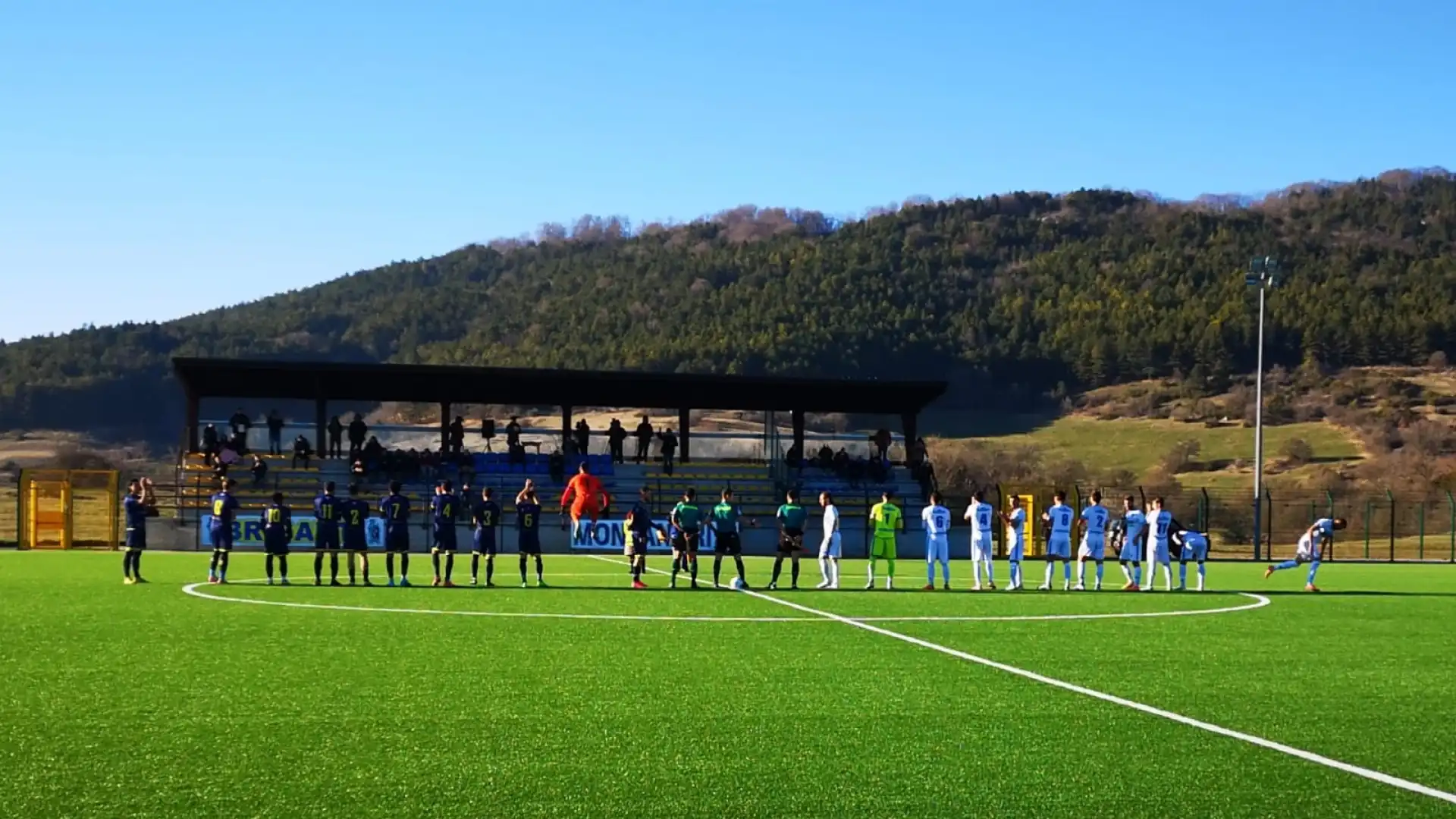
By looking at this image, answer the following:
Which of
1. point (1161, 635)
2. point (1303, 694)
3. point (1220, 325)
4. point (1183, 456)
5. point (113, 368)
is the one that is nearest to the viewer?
point (1303, 694)

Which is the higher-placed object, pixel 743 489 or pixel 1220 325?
pixel 1220 325

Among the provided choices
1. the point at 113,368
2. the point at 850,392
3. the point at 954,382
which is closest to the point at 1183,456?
the point at 954,382

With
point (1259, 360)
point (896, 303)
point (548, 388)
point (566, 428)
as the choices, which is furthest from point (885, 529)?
point (896, 303)

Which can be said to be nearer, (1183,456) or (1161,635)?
(1161,635)

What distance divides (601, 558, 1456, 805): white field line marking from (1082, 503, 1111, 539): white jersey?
10.1 metres

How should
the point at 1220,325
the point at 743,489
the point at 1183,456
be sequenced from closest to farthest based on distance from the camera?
the point at 743,489 → the point at 1183,456 → the point at 1220,325

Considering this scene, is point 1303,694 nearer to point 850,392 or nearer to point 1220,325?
point 850,392

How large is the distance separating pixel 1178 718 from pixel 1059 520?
55.3 ft

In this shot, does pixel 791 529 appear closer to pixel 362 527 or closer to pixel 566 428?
pixel 362 527

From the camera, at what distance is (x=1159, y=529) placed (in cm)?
2909

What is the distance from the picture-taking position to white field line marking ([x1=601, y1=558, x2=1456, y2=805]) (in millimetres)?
9414

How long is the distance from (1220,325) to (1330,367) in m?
9.20

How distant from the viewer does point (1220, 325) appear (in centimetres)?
12488

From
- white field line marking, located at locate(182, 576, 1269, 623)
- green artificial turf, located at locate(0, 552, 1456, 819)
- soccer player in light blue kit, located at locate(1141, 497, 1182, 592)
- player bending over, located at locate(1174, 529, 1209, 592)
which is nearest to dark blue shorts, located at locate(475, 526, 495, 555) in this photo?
white field line marking, located at locate(182, 576, 1269, 623)
